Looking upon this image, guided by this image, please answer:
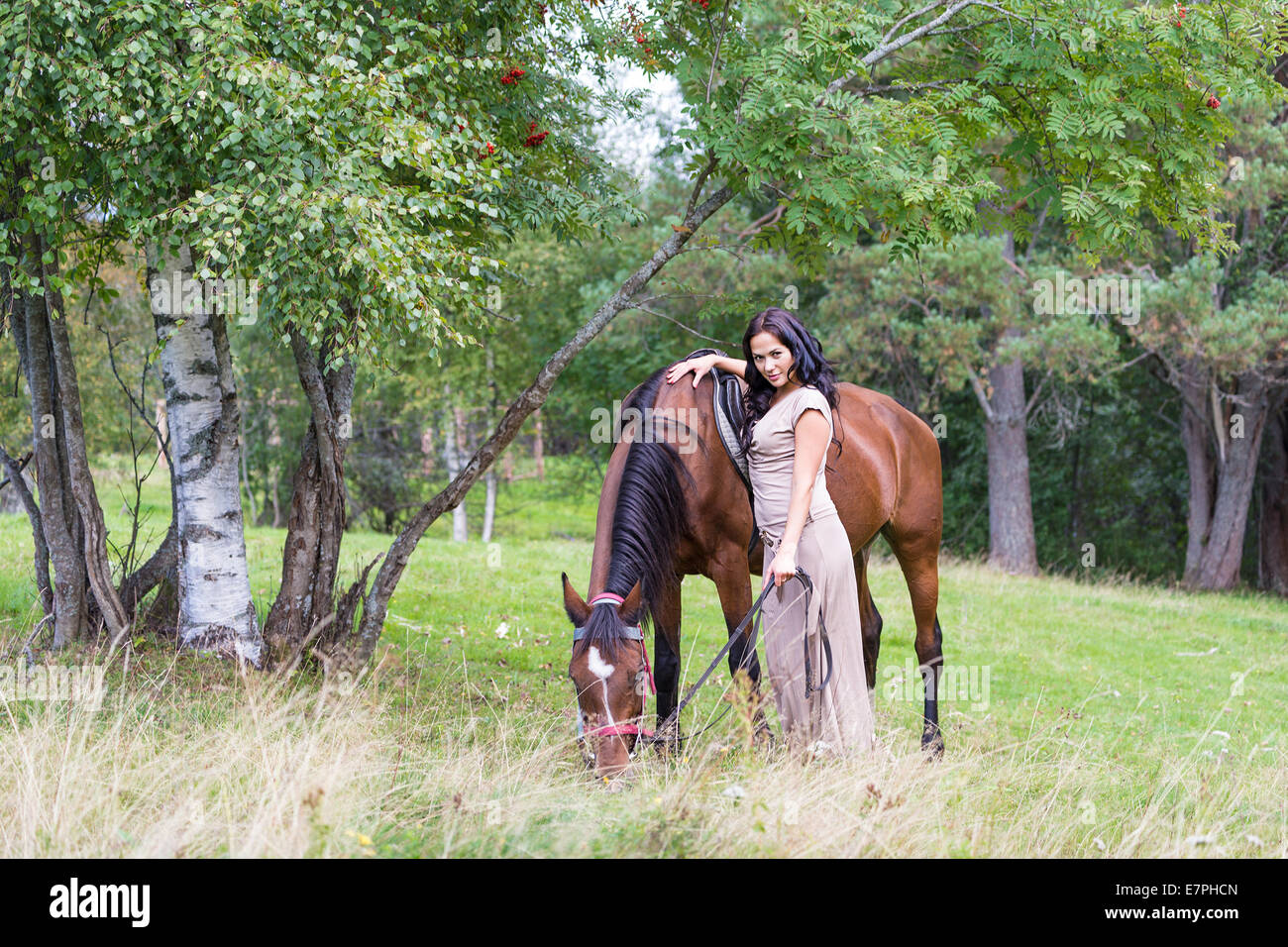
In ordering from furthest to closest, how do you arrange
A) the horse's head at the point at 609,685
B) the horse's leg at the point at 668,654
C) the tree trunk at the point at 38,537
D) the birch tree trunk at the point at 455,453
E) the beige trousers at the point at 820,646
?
1. the birch tree trunk at the point at 455,453
2. the tree trunk at the point at 38,537
3. the horse's leg at the point at 668,654
4. the beige trousers at the point at 820,646
5. the horse's head at the point at 609,685

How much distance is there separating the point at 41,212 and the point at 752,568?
416 centimetres

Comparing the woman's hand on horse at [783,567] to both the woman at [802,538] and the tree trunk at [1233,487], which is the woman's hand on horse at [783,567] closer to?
the woman at [802,538]

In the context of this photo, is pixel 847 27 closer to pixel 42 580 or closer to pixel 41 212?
pixel 41 212

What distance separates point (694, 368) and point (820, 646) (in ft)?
5.34

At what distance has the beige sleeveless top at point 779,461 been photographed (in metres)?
4.09

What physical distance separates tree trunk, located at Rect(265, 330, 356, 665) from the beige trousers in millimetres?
3118

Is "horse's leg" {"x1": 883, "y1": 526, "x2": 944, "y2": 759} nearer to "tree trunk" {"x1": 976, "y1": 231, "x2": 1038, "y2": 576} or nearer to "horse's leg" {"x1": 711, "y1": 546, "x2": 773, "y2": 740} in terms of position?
"horse's leg" {"x1": 711, "y1": 546, "x2": 773, "y2": 740}

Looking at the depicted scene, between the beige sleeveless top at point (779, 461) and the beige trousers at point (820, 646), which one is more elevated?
the beige sleeveless top at point (779, 461)

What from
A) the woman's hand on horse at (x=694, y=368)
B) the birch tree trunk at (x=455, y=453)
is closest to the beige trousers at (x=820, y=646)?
the woman's hand on horse at (x=694, y=368)

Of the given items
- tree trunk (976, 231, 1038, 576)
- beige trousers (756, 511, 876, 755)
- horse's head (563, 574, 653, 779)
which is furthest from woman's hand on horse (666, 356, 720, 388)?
tree trunk (976, 231, 1038, 576)

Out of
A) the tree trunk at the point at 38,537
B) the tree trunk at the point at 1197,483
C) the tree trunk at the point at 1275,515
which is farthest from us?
the tree trunk at the point at 1275,515

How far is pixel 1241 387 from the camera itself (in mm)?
17062

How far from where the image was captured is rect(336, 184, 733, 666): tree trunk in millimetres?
6012
